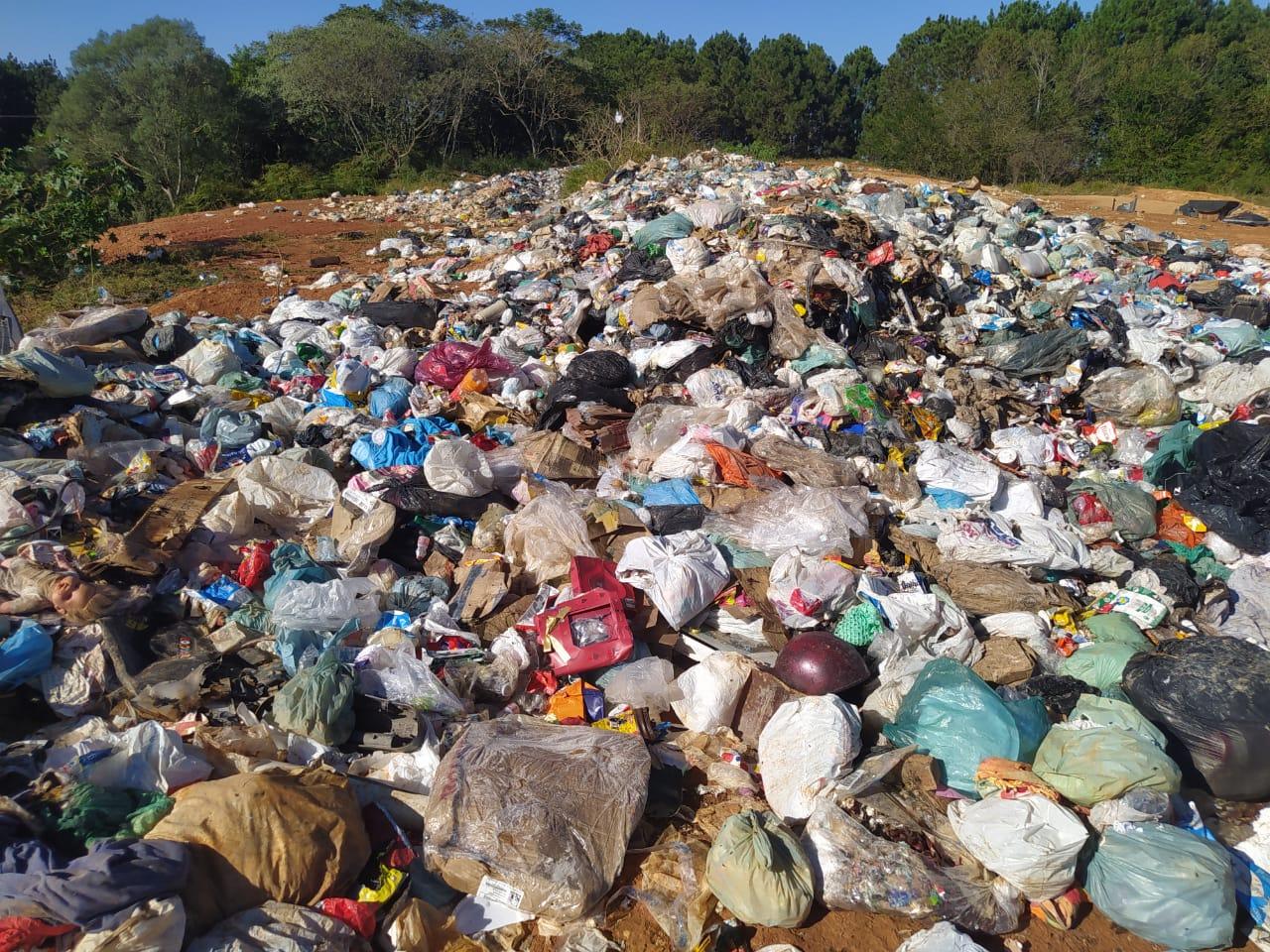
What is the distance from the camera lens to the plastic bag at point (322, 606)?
2.99 m

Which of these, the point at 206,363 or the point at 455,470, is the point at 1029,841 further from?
the point at 206,363

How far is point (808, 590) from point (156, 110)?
19113 mm

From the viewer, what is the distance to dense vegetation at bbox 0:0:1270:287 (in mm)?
16672

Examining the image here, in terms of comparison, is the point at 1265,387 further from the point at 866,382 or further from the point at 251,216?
the point at 251,216

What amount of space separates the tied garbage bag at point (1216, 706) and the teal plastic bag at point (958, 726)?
0.43 m

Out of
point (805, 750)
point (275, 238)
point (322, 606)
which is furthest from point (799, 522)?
point (275, 238)

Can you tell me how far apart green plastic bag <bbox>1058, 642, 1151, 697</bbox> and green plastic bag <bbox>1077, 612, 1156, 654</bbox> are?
1.2 inches

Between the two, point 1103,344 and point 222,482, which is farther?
point 1103,344

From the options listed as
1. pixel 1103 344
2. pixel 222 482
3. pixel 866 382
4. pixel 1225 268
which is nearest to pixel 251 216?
pixel 222 482

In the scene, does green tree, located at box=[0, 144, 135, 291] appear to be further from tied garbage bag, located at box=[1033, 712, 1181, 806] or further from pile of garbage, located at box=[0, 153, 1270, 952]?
tied garbage bag, located at box=[1033, 712, 1181, 806]

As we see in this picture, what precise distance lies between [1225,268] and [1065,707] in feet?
24.6

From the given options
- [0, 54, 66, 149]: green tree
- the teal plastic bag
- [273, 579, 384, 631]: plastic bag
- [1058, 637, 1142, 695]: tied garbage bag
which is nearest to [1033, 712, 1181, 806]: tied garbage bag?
the teal plastic bag

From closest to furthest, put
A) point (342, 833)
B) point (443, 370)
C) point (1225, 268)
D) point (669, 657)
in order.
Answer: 1. point (342, 833)
2. point (669, 657)
3. point (443, 370)
4. point (1225, 268)

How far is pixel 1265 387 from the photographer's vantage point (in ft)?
16.0
